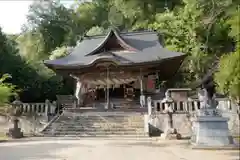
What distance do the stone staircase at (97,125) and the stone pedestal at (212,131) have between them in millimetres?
4904

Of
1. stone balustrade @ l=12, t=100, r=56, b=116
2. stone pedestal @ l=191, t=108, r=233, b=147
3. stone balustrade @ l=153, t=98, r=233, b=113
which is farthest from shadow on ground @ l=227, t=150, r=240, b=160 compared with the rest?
stone balustrade @ l=12, t=100, r=56, b=116

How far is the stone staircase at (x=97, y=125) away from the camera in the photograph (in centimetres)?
1294

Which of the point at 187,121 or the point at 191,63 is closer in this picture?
the point at 187,121

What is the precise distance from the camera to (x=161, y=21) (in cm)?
2628

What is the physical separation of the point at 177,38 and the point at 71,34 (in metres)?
14.6

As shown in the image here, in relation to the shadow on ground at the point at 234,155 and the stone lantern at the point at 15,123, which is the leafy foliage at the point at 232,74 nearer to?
the shadow on ground at the point at 234,155

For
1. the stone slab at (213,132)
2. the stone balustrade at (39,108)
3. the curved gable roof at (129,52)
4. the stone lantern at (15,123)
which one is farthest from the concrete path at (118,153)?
the curved gable roof at (129,52)

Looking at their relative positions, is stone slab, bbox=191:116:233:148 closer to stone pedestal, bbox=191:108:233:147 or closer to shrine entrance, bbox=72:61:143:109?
stone pedestal, bbox=191:108:233:147

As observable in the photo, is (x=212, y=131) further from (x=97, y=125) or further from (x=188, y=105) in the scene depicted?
(x=97, y=125)

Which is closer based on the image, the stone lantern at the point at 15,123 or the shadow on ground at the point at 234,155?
the shadow on ground at the point at 234,155

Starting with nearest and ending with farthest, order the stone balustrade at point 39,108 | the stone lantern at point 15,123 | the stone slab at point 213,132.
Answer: the stone slab at point 213,132 → the stone lantern at point 15,123 → the stone balustrade at point 39,108

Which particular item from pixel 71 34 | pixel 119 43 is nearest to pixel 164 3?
pixel 71 34

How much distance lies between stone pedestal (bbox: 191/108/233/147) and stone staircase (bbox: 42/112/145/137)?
490 cm

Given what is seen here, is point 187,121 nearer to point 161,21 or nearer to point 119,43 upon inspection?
point 119,43
